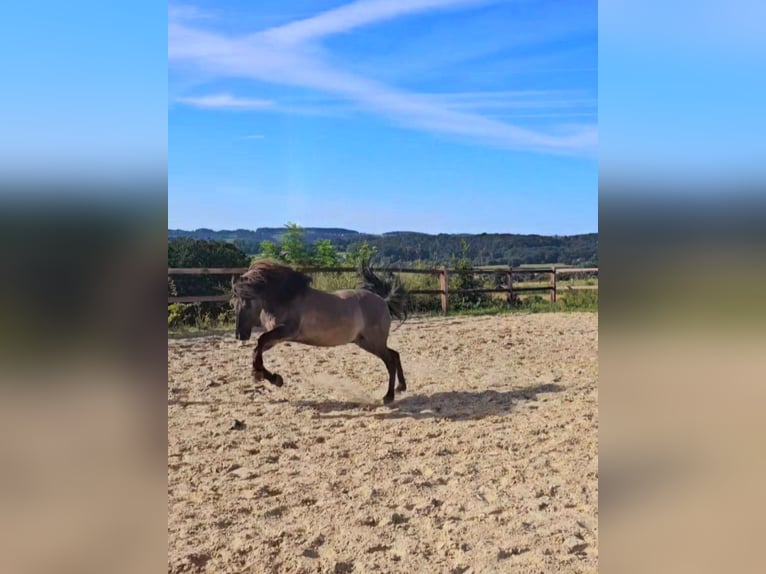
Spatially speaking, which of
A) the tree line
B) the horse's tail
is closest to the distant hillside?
the tree line

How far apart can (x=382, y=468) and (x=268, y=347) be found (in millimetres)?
1890

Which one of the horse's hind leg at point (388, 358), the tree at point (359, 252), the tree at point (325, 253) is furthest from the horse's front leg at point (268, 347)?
the tree at point (325, 253)

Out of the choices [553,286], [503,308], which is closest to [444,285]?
[503,308]

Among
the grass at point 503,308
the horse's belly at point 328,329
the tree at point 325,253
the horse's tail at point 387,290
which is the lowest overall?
the grass at point 503,308

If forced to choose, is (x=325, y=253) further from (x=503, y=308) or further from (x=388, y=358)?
(x=388, y=358)

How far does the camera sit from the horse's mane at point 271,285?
513cm

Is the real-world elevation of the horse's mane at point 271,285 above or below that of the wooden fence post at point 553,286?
above

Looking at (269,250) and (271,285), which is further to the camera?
(269,250)

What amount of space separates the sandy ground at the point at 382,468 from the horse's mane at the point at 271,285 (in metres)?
0.81

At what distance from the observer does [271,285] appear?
5.13 meters

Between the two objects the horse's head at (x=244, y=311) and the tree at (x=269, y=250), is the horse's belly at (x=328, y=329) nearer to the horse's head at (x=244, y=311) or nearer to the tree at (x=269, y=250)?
the horse's head at (x=244, y=311)
